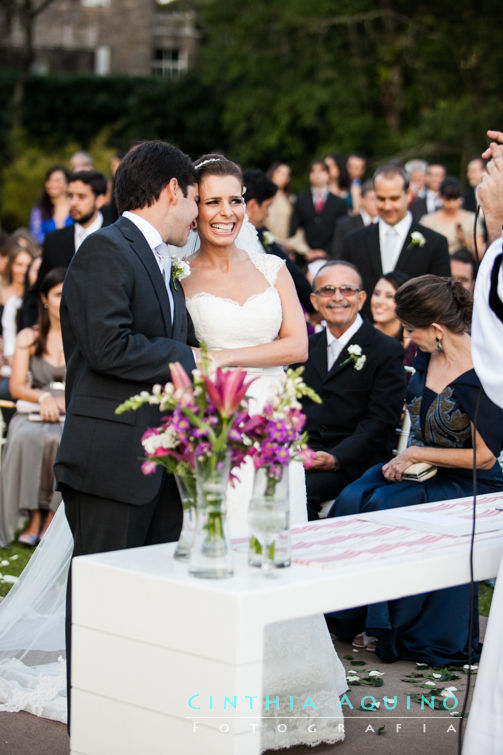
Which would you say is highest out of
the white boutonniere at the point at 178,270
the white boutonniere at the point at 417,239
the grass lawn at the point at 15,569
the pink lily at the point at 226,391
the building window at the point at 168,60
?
the building window at the point at 168,60

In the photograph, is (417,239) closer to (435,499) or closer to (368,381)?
(368,381)

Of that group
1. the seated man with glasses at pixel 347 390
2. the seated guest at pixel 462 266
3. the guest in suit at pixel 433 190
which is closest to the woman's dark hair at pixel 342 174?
the guest in suit at pixel 433 190

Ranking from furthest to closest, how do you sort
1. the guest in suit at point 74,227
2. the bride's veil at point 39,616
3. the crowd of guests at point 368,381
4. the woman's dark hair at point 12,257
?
the woman's dark hair at point 12,257, the guest in suit at point 74,227, the crowd of guests at point 368,381, the bride's veil at point 39,616

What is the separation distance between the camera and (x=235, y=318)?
4.56m

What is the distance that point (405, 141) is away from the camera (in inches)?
923

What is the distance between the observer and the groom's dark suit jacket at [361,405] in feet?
20.2

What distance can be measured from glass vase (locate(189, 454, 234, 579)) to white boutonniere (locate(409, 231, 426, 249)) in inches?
198

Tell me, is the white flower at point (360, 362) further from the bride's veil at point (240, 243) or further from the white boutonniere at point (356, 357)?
the bride's veil at point (240, 243)

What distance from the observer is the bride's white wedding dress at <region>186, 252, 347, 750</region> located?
13.8 feet

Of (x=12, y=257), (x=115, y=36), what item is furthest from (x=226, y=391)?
(x=115, y=36)

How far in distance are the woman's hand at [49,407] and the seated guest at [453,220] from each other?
15.8ft

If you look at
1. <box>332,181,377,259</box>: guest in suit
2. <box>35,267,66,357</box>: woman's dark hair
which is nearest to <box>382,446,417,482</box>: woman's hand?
<box>35,267,66,357</box>: woman's dark hair

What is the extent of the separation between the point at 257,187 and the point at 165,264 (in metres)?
2.96

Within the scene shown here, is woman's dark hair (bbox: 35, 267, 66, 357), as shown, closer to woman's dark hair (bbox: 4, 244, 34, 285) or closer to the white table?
woman's dark hair (bbox: 4, 244, 34, 285)
